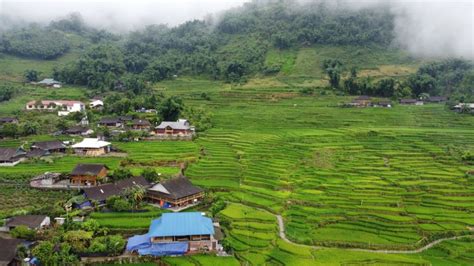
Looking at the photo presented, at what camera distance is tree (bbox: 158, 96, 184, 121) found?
57.9 m

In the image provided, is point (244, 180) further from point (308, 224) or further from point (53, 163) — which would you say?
point (53, 163)

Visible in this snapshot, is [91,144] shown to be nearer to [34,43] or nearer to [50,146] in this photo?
[50,146]

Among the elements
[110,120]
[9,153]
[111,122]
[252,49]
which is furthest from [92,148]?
[252,49]

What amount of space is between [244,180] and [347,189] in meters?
8.99

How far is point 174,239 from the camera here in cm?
2784

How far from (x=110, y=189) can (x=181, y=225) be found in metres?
8.58

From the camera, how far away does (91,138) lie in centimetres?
5022

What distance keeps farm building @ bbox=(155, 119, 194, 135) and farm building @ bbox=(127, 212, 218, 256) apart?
85.8 ft

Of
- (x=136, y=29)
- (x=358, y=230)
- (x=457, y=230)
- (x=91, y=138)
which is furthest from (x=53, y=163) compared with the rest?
(x=136, y=29)

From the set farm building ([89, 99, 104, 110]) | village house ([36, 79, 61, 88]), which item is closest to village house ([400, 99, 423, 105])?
farm building ([89, 99, 104, 110])

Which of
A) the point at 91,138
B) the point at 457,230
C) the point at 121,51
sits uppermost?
the point at 121,51

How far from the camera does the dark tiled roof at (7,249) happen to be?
24.9 m

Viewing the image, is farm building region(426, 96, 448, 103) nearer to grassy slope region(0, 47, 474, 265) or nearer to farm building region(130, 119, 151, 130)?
grassy slope region(0, 47, 474, 265)

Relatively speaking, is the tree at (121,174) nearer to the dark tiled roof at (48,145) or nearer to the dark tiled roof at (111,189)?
the dark tiled roof at (111,189)
